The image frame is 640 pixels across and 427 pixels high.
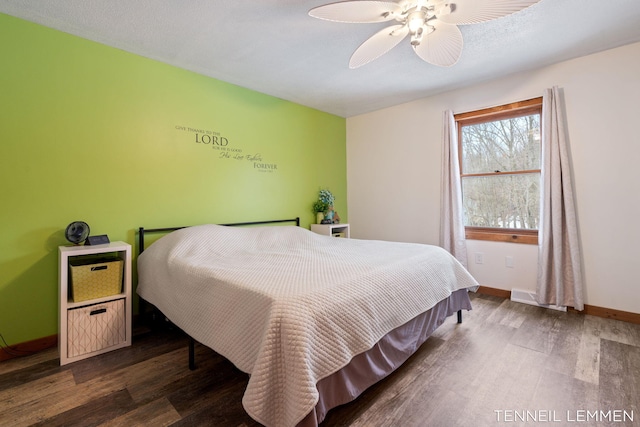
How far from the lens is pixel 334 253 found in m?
2.36

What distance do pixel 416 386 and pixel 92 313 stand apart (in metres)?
2.24

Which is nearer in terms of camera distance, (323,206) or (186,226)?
(186,226)

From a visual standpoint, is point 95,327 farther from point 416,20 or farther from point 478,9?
point 478,9

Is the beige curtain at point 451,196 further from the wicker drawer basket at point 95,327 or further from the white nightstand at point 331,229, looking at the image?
the wicker drawer basket at point 95,327

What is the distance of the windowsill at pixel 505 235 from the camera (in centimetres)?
309

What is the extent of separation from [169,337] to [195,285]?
0.92m

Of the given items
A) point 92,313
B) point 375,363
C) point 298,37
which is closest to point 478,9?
point 298,37

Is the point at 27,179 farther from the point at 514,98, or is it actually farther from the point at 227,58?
the point at 514,98

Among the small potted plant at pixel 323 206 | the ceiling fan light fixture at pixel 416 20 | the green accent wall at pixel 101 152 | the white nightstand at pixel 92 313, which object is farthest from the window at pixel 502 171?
the white nightstand at pixel 92 313

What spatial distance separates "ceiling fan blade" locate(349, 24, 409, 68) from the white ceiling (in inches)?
9.9

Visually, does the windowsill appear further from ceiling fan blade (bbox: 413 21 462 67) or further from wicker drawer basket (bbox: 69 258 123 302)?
wicker drawer basket (bbox: 69 258 123 302)

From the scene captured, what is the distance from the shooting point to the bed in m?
1.19

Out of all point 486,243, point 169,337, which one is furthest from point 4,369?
point 486,243

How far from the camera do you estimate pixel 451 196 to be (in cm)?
345
